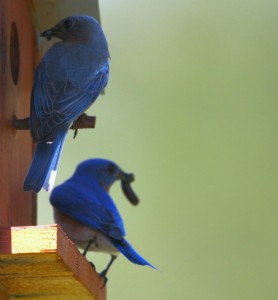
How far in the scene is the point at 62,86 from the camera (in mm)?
5957

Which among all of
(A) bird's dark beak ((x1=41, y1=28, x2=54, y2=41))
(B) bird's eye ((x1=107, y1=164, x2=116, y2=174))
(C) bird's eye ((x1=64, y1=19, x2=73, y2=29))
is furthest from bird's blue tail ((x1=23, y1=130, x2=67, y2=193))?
(B) bird's eye ((x1=107, y1=164, x2=116, y2=174))

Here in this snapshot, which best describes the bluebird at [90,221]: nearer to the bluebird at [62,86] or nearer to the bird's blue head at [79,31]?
the bluebird at [62,86]

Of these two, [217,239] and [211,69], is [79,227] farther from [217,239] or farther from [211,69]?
[211,69]

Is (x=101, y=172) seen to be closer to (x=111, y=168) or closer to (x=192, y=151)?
(x=111, y=168)

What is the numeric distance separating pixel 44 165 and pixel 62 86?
1.88 feet

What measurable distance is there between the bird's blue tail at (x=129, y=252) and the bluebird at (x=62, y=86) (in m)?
0.57

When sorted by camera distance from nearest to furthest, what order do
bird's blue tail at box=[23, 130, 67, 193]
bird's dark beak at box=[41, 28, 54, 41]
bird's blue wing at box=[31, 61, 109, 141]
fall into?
bird's blue tail at box=[23, 130, 67, 193] → bird's blue wing at box=[31, 61, 109, 141] → bird's dark beak at box=[41, 28, 54, 41]

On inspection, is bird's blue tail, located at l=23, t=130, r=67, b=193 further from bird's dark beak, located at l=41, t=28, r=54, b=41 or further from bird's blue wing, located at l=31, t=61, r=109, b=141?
bird's dark beak, located at l=41, t=28, r=54, b=41

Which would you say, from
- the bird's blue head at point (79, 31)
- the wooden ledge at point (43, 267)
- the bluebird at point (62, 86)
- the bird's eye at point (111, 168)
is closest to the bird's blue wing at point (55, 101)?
the bluebird at point (62, 86)

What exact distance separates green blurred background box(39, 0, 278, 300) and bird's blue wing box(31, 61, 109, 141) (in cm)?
314

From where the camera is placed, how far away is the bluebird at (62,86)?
5551mm

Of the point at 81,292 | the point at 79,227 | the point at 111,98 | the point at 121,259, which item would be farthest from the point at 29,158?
the point at 111,98

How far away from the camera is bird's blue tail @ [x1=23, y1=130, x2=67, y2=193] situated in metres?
5.36

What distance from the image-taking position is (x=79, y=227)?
6.27 meters
